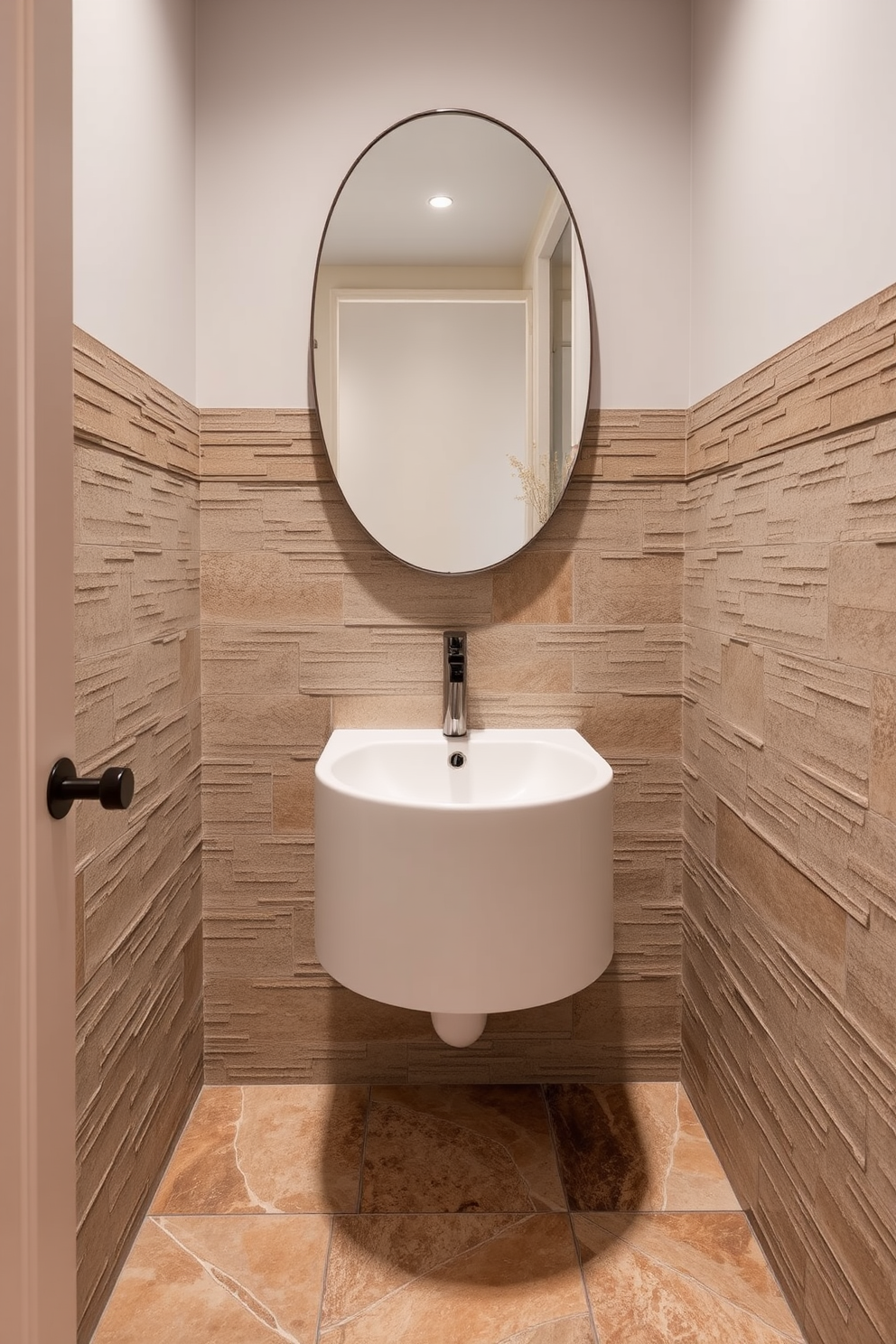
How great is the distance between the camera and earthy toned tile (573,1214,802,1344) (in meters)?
1.31

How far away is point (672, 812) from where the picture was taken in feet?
6.40

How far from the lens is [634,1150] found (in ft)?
5.63

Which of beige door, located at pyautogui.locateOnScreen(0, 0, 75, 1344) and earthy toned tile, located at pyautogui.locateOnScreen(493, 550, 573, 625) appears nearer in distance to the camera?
beige door, located at pyautogui.locateOnScreen(0, 0, 75, 1344)

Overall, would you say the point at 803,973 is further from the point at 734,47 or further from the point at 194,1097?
the point at 734,47

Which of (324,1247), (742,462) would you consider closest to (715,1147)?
(324,1247)

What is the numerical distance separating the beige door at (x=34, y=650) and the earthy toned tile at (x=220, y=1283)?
0.61 m

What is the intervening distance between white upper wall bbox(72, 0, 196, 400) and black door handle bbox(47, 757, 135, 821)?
72 centimetres

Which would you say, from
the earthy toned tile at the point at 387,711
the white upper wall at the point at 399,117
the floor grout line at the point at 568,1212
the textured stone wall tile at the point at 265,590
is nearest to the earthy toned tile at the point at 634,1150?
the floor grout line at the point at 568,1212

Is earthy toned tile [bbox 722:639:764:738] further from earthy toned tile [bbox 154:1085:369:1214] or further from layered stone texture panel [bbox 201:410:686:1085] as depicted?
earthy toned tile [bbox 154:1085:369:1214]

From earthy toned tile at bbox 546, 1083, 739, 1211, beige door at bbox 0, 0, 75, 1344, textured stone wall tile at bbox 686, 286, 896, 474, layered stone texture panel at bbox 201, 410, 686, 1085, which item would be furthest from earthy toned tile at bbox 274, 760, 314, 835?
beige door at bbox 0, 0, 75, 1344

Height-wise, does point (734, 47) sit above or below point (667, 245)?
above

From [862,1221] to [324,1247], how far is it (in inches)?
32.2

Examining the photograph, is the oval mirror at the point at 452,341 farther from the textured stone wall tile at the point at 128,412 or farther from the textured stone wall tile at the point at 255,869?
the textured stone wall tile at the point at 255,869

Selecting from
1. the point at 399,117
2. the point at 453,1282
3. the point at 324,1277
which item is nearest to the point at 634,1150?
the point at 453,1282
